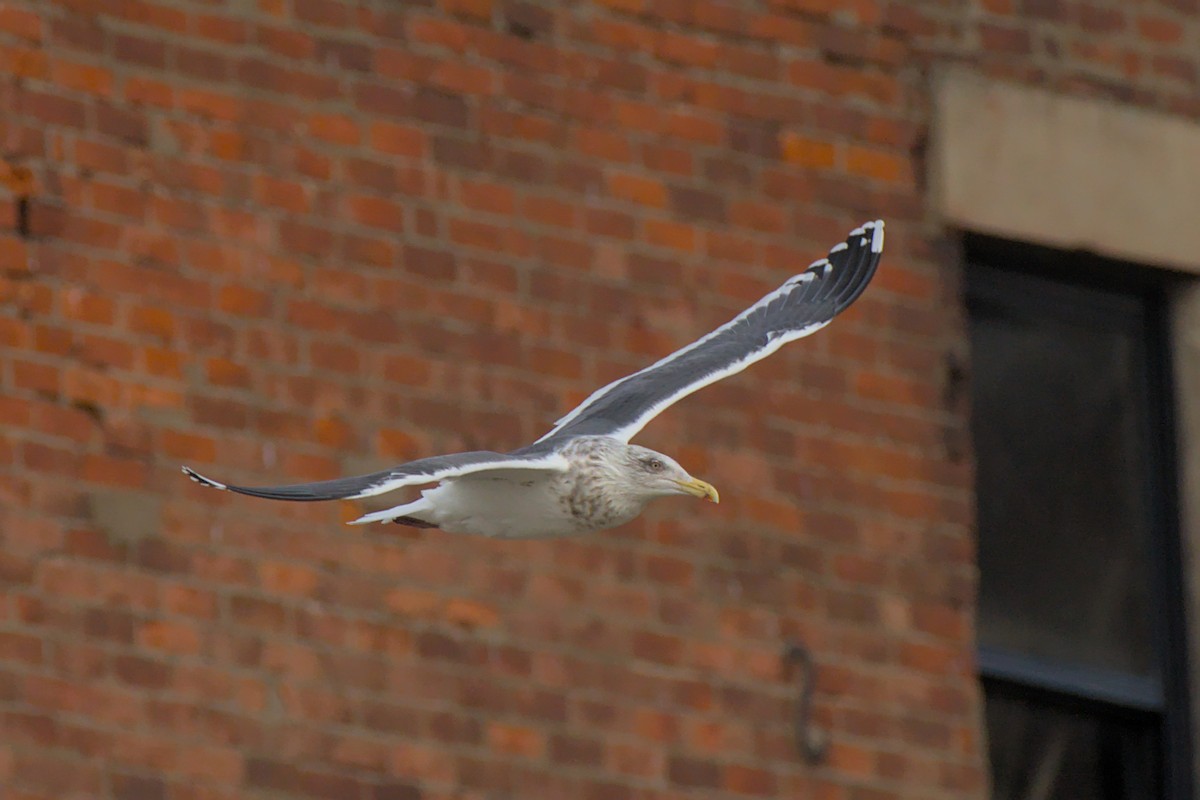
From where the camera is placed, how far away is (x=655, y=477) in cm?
732

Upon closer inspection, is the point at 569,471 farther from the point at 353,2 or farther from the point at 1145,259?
the point at 1145,259

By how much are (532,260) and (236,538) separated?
3.94 feet

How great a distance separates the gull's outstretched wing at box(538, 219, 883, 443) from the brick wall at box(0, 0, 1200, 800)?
382 mm

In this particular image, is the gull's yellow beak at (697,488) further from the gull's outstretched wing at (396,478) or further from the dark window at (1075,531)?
the dark window at (1075,531)

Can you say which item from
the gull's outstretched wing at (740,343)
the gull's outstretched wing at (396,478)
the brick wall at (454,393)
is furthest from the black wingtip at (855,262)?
the gull's outstretched wing at (396,478)

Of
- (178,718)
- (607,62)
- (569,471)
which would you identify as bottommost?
(178,718)

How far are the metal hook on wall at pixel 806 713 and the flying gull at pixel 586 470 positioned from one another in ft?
2.99

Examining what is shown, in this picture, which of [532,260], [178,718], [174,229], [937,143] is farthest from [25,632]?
[937,143]

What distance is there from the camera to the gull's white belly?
7.05 m

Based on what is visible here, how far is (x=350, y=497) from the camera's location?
251 inches

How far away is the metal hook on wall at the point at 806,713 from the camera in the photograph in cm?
824

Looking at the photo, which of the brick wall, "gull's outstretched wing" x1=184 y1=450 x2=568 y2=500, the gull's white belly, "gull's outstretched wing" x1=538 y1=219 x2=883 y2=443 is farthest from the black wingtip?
"gull's outstretched wing" x1=184 y1=450 x2=568 y2=500

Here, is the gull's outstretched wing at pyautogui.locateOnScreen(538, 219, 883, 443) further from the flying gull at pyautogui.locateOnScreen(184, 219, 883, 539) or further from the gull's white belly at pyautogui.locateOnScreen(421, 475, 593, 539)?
the gull's white belly at pyautogui.locateOnScreen(421, 475, 593, 539)

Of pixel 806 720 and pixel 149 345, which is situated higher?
pixel 149 345
